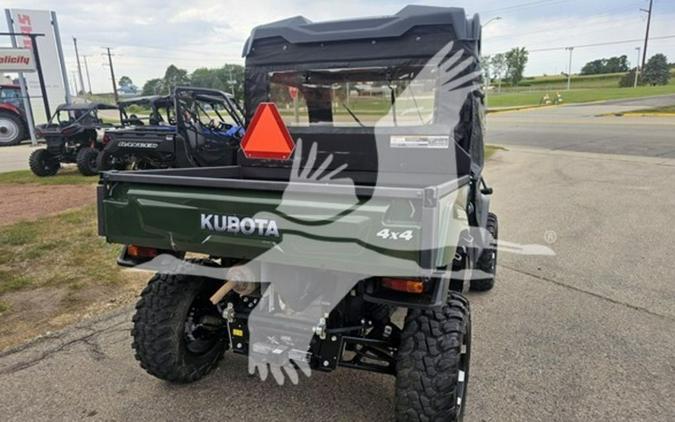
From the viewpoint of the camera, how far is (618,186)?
909cm

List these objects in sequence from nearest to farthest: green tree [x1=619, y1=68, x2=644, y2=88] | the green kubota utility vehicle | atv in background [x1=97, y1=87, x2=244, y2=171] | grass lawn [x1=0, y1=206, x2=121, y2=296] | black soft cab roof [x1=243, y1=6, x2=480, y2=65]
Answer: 1. the green kubota utility vehicle
2. black soft cab roof [x1=243, y1=6, x2=480, y2=65]
3. grass lawn [x1=0, y1=206, x2=121, y2=296]
4. atv in background [x1=97, y1=87, x2=244, y2=171]
5. green tree [x1=619, y1=68, x2=644, y2=88]

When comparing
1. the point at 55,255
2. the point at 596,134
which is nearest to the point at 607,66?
the point at 596,134


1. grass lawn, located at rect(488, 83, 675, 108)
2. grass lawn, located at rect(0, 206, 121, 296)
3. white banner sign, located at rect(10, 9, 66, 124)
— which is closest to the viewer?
grass lawn, located at rect(0, 206, 121, 296)

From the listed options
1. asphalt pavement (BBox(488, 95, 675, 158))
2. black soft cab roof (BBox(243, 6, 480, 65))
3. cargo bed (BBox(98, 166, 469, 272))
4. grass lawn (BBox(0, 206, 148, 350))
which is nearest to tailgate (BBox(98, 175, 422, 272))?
cargo bed (BBox(98, 166, 469, 272))

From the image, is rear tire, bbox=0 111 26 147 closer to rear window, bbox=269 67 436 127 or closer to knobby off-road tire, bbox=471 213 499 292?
rear window, bbox=269 67 436 127

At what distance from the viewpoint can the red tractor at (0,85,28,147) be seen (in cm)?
1922

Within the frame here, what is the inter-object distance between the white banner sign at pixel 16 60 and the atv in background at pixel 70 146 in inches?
278

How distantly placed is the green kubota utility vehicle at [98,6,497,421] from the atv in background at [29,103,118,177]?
30.2ft

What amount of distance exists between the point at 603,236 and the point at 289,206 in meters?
5.31

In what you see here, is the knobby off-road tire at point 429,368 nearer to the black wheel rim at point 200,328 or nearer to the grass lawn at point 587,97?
the black wheel rim at point 200,328

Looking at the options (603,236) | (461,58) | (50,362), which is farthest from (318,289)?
(603,236)

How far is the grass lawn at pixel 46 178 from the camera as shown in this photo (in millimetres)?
10602

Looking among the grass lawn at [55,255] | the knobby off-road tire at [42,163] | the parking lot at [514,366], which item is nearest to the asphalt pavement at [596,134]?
the parking lot at [514,366]

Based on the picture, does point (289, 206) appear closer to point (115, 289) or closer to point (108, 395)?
point (108, 395)
